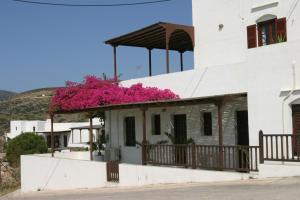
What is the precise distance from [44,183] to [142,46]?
27.5 feet

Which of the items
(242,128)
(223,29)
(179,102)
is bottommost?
(242,128)

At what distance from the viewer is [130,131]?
23062mm

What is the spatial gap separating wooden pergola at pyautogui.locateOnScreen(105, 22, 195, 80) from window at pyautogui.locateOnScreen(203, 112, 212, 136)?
10.6 feet

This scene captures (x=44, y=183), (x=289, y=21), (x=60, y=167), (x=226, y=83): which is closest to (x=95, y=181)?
(x=60, y=167)

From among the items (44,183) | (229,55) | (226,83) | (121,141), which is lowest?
(44,183)

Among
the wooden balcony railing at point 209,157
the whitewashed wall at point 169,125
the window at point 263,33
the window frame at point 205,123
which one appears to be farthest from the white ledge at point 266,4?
the wooden balcony railing at point 209,157

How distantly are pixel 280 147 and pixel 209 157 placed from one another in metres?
2.85

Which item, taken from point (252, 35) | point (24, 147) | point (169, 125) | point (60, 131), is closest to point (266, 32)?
point (252, 35)

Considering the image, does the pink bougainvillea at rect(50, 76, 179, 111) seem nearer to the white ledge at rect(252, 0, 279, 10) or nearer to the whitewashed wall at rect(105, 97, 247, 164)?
the whitewashed wall at rect(105, 97, 247, 164)

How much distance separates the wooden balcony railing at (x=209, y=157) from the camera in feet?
48.3

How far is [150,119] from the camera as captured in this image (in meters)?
21.7

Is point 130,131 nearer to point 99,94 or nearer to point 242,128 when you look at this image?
point 99,94

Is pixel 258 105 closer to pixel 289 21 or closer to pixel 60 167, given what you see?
pixel 289 21

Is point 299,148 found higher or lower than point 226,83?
lower
